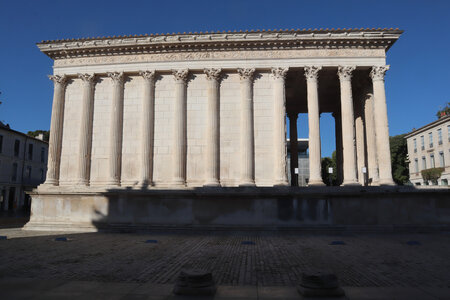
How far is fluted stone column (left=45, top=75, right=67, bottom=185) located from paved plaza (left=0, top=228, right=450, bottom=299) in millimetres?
7179

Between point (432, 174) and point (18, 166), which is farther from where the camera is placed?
point (432, 174)

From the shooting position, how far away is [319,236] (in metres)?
17.2

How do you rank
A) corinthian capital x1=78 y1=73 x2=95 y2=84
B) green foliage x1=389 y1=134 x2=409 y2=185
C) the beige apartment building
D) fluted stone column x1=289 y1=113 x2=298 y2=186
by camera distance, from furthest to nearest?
green foliage x1=389 y1=134 x2=409 y2=185 → the beige apartment building → fluted stone column x1=289 y1=113 x2=298 y2=186 → corinthian capital x1=78 y1=73 x2=95 y2=84

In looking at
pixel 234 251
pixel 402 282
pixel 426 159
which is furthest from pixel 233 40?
pixel 426 159

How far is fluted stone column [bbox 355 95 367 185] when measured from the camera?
951 inches

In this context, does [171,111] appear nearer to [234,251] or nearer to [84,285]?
[234,251]

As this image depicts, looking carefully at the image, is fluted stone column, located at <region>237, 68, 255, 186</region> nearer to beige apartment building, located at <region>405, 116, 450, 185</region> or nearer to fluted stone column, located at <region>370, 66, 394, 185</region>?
fluted stone column, located at <region>370, 66, 394, 185</region>

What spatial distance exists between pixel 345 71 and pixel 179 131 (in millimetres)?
12734

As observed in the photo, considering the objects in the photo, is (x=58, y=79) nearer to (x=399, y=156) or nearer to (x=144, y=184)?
(x=144, y=184)

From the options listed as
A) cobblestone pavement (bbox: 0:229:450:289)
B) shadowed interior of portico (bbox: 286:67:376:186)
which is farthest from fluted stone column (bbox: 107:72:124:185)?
shadowed interior of portico (bbox: 286:67:376:186)

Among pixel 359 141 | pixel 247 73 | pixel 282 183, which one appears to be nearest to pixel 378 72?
pixel 359 141

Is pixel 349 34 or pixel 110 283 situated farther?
pixel 349 34

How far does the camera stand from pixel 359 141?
25.2 meters

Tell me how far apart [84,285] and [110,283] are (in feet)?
1.96
